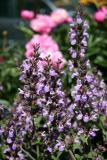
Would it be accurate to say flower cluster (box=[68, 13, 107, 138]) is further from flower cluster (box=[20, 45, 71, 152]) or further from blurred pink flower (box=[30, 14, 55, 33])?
blurred pink flower (box=[30, 14, 55, 33])

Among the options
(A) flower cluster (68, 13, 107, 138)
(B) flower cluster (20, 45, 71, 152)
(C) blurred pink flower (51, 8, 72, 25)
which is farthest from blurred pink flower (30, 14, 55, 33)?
(B) flower cluster (20, 45, 71, 152)

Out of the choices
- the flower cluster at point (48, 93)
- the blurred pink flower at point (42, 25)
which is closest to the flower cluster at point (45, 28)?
the blurred pink flower at point (42, 25)

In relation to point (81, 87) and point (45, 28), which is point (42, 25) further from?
point (81, 87)

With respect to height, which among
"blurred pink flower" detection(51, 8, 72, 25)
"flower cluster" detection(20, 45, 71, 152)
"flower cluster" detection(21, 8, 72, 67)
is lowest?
"flower cluster" detection(20, 45, 71, 152)

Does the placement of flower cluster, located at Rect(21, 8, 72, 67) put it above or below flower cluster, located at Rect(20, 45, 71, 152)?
above

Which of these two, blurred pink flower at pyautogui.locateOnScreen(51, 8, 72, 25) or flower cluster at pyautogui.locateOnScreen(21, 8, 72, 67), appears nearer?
flower cluster at pyautogui.locateOnScreen(21, 8, 72, 67)

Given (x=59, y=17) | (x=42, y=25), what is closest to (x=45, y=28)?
(x=42, y=25)

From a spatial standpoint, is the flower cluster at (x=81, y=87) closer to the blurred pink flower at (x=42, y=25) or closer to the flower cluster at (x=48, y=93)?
the flower cluster at (x=48, y=93)

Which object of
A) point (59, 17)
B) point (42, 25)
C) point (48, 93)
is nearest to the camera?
point (48, 93)

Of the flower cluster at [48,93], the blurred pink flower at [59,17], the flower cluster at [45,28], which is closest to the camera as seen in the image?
the flower cluster at [48,93]

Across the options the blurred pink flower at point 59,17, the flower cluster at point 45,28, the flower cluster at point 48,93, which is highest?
the blurred pink flower at point 59,17
